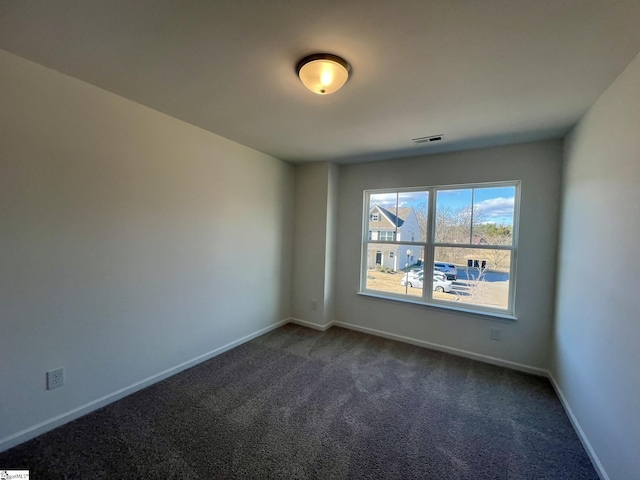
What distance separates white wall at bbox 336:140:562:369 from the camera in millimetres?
2715

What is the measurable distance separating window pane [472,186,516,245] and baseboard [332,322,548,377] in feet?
4.26

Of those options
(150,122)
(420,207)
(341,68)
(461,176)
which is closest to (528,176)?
(461,176)

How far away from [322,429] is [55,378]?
191 centimetres

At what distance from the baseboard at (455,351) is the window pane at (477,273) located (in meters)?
0.58

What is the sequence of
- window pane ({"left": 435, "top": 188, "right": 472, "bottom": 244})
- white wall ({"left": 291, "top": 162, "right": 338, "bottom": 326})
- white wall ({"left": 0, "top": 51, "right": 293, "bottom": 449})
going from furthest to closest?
1. white wall ({"left": 291, "top": 162, "right": 338, "bottom": 326})
2. window pane ({"left": 435, "top": 188, "right": 472, "bottom": 244})
3. white wall ({"left": 0, "top": 51, "right": 293, "bottom": 449})

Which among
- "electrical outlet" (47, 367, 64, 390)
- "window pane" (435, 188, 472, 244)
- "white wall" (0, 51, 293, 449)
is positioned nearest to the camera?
"white wall" (0, 51, 293, 449)

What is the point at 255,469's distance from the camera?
1.58 m

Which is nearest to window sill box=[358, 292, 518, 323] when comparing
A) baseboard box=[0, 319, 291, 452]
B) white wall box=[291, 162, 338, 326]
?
white wall box=[291, 162, 338, 326]

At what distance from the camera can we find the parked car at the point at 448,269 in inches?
129

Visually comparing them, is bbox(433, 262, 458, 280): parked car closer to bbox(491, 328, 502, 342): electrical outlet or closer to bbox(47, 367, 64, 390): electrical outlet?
bbox(491, 328, 502, 342): electrical outlet

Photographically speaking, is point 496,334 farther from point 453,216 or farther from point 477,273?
point 453,216

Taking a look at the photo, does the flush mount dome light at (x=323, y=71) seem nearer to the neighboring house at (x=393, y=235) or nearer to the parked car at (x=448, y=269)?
the neighboring house at (x=393, y=235)

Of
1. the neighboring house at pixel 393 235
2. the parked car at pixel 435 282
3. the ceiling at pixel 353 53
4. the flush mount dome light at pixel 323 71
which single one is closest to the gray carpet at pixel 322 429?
the parked car at pixel 435 282

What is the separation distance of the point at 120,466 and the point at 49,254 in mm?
1428
